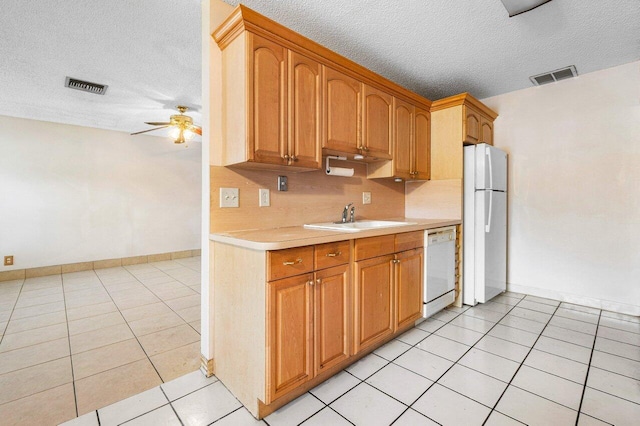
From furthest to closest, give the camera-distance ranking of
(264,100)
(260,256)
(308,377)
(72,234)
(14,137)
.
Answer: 1. (72,234)
2. (14,137)
3. (264,100)
4. (308,377)
5. (260,256)

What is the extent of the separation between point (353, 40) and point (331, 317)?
7.12 ft

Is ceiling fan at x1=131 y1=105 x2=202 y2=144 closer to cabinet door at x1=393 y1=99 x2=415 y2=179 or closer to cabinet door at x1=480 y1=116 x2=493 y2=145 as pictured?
cabinet door at x1=393 y1=99 x2=415 y2=179

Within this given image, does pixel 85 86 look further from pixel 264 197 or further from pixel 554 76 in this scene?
pixel 554 76

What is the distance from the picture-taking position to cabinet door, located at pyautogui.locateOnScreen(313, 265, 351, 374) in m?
1.64

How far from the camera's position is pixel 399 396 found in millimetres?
1624

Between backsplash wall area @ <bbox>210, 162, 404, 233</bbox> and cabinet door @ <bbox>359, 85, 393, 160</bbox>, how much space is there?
323 mm

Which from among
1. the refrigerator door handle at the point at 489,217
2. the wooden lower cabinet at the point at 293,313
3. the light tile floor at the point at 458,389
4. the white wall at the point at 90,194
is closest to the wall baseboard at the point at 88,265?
the white wall at the point at 90,194

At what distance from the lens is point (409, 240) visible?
2.30 m

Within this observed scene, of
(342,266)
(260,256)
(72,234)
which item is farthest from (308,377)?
(72,234)

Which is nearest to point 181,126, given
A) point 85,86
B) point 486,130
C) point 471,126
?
point 85,86

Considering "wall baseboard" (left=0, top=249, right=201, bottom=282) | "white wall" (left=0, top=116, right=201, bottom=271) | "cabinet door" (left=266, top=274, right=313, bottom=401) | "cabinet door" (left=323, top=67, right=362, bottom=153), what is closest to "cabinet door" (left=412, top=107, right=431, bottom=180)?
"cabinet door" (left=323, top=67, right=362, bottom=153)

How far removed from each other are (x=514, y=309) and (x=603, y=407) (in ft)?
4.93

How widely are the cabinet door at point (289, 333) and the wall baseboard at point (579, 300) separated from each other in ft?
10.0

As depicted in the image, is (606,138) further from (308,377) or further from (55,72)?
(55,72)
